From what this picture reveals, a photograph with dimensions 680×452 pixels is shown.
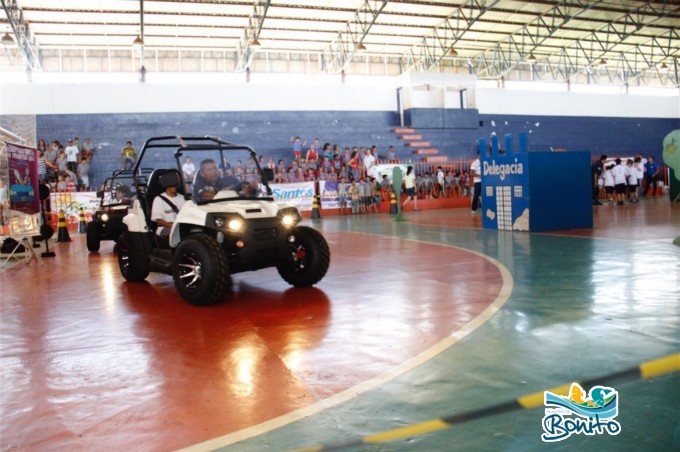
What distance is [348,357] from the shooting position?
4320 millimetres

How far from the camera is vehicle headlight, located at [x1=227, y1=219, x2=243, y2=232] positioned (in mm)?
6418

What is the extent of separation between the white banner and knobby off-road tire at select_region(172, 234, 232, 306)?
643 inches

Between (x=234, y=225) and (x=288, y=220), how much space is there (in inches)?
27.4

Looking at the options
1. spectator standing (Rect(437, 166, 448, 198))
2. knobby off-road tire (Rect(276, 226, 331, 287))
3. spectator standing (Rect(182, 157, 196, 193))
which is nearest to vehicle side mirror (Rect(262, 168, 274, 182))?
knobby off-road tire (Rect(276, 226, 331, 287))

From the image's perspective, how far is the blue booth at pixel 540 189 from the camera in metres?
12.7

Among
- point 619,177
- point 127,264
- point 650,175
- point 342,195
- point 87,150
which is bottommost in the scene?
point 127,264

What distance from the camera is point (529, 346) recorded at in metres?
4.31

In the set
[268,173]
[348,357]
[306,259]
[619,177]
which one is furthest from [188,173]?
[619,177]

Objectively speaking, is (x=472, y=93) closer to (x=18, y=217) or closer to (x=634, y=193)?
(x=634, y=193)

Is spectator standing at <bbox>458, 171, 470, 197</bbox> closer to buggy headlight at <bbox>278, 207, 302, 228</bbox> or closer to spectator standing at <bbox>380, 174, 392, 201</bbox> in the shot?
spectator standing at <bbox>380, 174, 392, 201</bbox>

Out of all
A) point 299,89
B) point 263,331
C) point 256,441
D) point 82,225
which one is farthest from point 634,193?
point 256,441

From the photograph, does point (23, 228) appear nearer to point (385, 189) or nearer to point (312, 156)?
point (385, 189)

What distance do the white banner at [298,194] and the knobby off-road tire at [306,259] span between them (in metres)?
15.7

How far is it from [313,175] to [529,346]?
20.8 meters
